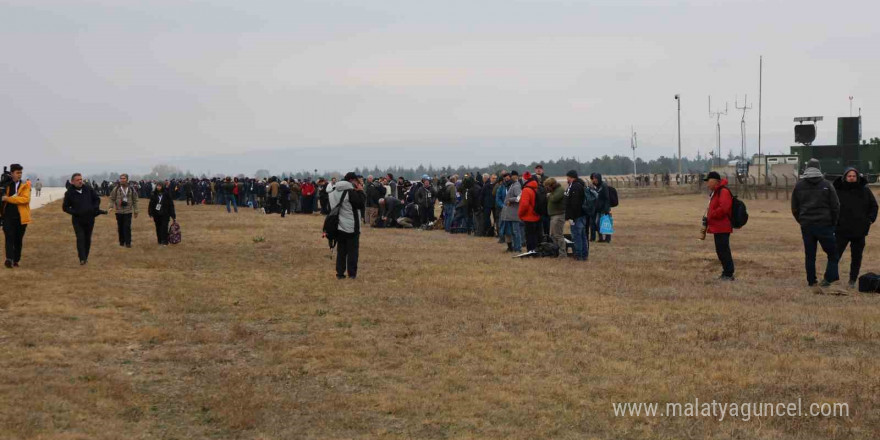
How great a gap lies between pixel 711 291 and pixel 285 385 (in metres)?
7.95

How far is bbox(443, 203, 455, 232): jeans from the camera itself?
1160 inches

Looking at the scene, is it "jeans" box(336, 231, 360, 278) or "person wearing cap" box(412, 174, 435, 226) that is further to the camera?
"person wearing cap" box(412, 174, 435, 226)

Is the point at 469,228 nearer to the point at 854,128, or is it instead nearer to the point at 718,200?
the point at 718,200

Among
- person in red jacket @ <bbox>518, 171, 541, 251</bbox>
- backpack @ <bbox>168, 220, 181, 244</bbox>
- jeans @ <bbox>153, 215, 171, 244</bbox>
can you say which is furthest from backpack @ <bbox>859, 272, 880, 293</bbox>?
backpack @ <bbox>168, 220, 181, 244</bbox>

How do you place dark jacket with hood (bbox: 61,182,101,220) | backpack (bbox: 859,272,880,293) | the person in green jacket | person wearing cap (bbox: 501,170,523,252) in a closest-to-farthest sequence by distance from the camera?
1. backpack (bbox: 859,272,880,293)
2. dark jacket with hood (bbox: 61,182,101,220)
3. the person in green jacket
4. person wearing cap (bbox: 501,170,523,252)

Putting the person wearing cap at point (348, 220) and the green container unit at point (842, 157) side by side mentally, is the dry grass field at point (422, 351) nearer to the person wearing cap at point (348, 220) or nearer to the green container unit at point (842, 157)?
the person wearing cap at point (348, 220)

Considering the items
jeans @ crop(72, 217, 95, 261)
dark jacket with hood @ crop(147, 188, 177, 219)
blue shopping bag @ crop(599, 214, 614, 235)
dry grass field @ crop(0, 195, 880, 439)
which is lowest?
dry grass field @ crop(0, 195, 880, 439)

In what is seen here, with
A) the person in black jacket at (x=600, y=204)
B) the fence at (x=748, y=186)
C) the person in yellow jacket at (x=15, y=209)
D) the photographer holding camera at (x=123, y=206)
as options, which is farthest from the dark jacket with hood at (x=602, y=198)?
the fence at (x=748, y=186)

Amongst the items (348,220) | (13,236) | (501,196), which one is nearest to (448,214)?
(501,196)

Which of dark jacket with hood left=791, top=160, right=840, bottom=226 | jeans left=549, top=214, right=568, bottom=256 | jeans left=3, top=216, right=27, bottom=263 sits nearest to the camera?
dark jacket with hood left=791, top=160, right=840, bottom=226

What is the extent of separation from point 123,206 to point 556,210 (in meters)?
10.5

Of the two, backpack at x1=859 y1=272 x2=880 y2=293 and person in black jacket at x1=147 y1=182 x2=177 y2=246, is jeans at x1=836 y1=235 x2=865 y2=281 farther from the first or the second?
person in black jacket at x1=147 y1=182 x2=177 y2=246

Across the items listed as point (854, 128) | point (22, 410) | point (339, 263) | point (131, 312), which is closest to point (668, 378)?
point (22, 410)

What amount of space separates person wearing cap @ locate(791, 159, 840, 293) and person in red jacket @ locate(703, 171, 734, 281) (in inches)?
45.0
